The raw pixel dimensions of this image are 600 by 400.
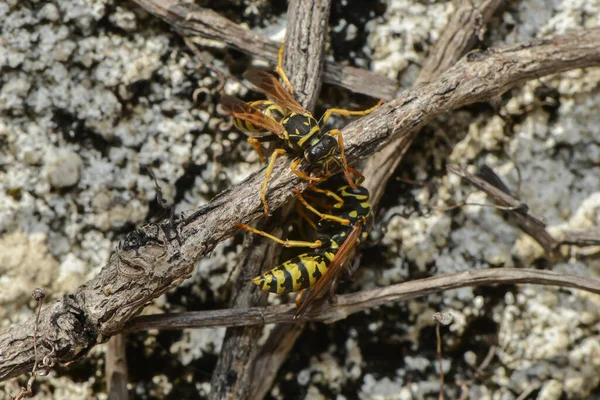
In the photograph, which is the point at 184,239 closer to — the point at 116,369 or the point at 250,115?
the point at 250,115

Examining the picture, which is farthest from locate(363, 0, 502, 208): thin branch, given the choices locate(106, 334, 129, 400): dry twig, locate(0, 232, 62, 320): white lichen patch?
locate(0, 232, 62, 320): white lichen patch

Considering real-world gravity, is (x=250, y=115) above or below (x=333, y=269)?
above

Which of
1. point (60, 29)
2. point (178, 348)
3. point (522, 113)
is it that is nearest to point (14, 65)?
point (60, 29)

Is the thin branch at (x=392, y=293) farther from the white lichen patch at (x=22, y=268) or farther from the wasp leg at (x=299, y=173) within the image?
the white lichen patch at (x=22, y=268)

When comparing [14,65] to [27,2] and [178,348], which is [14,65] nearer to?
[27,2]

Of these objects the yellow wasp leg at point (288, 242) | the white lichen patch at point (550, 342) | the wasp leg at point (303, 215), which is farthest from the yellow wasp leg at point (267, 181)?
the white lichen patch at point (550, 342)

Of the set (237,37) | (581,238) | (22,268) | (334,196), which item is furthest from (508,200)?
(22,268)
